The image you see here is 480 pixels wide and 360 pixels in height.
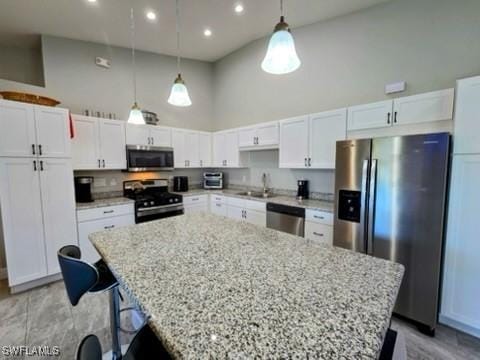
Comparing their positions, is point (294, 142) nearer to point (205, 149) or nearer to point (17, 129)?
point (205, 149)

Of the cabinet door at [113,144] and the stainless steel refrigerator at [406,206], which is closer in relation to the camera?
the stainless steel refrigerator at [406,206]

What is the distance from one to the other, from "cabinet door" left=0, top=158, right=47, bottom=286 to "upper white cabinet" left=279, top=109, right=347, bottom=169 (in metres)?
3.26

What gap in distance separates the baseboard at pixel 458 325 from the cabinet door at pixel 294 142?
209cm

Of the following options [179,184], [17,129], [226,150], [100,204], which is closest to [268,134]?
[226,150]

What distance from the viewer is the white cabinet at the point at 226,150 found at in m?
4.27

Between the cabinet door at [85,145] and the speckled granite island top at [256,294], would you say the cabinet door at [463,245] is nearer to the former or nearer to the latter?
the speckled granite island top at [256,294]

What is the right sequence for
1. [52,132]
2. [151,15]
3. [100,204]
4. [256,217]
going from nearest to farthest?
1. [52,132]
2. [151,15]
3. [100,204]
4. [256,217]

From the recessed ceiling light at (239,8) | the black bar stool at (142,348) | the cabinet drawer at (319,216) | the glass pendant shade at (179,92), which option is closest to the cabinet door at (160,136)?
the glass pendant shade at (179,92)

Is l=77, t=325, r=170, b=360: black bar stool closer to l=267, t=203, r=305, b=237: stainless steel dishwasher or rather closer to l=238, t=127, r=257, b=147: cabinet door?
l=267, t=203, r=305, b=237: stainless steel dishwasher

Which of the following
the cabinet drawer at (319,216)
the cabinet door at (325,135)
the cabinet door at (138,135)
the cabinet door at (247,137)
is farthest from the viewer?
the cabinet door at (247,137)

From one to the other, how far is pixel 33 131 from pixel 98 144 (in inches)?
31.7

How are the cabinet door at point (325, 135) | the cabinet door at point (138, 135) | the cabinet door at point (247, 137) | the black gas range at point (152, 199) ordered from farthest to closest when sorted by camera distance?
the cabinet door at point (247, 137) < the cabinet door at point (138, 135) < the black gas range at point (152, 199) < the cabinet door at point (325, 135)

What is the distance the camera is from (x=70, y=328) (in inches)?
83.0

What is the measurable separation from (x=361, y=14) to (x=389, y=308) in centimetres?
348
